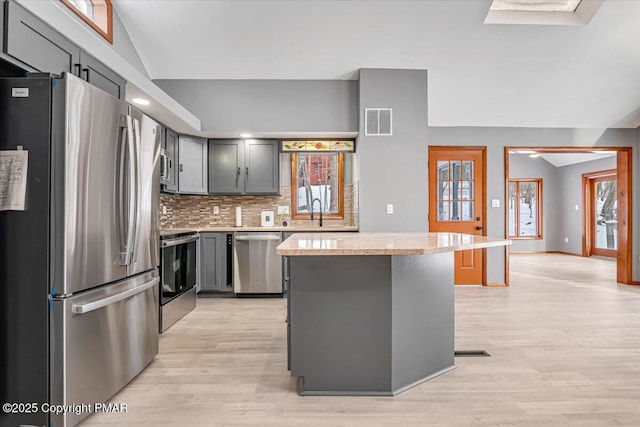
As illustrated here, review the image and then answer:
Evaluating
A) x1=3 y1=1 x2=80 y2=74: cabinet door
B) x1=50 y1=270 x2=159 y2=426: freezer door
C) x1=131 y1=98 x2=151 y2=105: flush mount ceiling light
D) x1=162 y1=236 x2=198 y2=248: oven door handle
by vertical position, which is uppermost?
x1=131 y1=98 x2=151 y2=105: flush mount ceiling light

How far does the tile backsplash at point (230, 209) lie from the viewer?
5.12 metres

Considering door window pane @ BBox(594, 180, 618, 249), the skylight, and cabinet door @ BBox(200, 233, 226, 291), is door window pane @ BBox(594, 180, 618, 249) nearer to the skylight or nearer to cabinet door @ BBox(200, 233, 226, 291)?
the skylight

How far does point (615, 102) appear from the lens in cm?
506

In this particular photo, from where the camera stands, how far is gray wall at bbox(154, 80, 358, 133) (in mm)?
4598

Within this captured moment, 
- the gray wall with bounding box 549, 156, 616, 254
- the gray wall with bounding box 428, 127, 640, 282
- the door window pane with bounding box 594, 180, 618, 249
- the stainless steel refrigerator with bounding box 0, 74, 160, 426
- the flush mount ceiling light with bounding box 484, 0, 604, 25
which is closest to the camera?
the stainless steel refrigerator with bounding box 0, 74, 160, 426

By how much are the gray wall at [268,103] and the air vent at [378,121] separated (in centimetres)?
27

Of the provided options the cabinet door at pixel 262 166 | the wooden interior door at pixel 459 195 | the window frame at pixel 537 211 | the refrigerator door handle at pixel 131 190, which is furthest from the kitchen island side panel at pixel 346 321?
the window frame at pixel 537 211

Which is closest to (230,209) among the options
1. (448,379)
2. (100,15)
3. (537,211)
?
(100,15)

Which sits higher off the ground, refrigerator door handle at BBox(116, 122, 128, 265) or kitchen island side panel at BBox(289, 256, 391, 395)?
refrigerator door handle at BBox(116, 122, 128, 265)

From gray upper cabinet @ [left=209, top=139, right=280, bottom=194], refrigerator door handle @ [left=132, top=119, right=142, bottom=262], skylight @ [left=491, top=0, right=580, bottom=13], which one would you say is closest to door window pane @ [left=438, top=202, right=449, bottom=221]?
gray upper cabinet @ [left=209, top=139, right=280, bottom=194]

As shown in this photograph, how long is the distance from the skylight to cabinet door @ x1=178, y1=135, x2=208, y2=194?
12.5 ft

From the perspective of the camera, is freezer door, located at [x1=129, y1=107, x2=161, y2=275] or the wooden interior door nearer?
freezer door, located at [x1=129, y1=107, x2=161, y2=275]

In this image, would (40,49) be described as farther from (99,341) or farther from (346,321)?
(346,321)

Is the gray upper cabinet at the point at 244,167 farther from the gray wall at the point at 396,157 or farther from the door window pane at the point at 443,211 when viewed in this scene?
the door window pane at the point at 443,211
